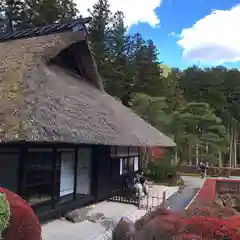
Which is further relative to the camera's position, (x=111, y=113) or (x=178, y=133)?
(x=178, y=133)

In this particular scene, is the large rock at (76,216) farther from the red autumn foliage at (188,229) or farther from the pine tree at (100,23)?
the pine tree at (100,23)

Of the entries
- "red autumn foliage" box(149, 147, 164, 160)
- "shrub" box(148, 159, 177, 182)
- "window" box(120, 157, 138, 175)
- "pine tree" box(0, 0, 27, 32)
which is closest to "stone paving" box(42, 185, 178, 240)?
"window" box(120, 157, 138, 175)

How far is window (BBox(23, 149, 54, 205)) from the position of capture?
8.89 metres

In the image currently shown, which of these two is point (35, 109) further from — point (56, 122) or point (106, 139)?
point (106, 139)

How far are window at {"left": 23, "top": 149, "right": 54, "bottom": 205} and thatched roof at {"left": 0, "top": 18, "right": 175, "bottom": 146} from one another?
4.45 feet

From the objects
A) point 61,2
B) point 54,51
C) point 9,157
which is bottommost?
point 9,157

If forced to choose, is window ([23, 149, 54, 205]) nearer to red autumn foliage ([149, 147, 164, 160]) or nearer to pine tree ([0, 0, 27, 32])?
red autumn foliage ([149, 147, 164, 160])

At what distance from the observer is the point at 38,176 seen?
934 centimetres

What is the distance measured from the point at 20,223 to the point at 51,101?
4439 millimetres

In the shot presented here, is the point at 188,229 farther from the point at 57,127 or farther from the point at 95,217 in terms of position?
the point at 95,217

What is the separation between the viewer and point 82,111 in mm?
10188

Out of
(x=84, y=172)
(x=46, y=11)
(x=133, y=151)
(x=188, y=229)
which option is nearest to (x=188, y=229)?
(x=188, y=229)

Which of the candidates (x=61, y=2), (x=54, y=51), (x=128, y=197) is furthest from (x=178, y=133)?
(x=61, y=2)

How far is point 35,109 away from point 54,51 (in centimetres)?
431
